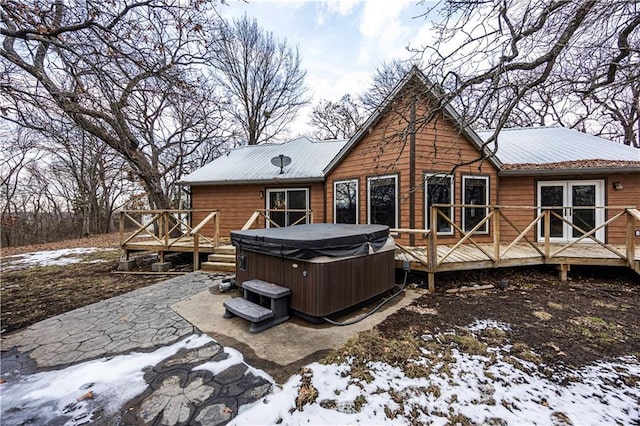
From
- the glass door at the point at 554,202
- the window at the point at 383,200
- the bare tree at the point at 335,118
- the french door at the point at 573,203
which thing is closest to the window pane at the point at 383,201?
the window at the point at 383,200

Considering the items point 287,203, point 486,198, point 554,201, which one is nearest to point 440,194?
point 486,198

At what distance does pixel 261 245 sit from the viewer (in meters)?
4.11

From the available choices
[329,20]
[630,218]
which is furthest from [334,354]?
[329,20]

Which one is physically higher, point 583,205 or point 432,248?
point 583,205

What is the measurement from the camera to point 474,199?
267 inches

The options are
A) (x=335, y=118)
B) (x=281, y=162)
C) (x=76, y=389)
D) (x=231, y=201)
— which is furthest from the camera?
(x=335, y=118)

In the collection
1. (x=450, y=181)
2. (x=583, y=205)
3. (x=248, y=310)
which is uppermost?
(x=450, y=181)

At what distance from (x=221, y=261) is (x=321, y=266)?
411 cm

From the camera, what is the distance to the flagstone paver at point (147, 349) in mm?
2041

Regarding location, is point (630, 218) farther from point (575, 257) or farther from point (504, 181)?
point (504, 181)

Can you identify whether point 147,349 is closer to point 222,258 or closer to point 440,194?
point 222,258

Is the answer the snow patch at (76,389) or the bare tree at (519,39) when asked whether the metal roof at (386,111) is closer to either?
the bare tree at (519,39)

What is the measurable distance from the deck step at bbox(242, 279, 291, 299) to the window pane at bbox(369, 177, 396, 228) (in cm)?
370

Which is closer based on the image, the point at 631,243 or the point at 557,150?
the point at 631,243
